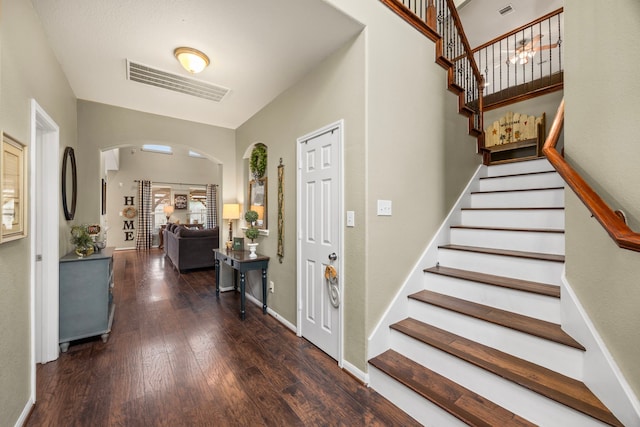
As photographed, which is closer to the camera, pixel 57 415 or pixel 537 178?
pixel 57 415

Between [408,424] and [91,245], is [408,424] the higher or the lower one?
the lower one

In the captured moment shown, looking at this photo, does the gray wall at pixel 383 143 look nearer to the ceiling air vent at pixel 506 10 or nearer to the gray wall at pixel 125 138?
the gray wall at pixel 125 138

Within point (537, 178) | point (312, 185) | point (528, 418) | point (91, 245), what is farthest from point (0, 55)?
point (537, 178)

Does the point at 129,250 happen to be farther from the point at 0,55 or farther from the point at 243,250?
the point at 0,55

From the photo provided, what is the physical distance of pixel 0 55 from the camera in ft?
4.62

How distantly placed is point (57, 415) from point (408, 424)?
2.26 metres

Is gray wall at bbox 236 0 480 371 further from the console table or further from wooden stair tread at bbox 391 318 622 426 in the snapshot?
the console table

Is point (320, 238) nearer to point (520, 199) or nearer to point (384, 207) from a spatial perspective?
point (384, 207)

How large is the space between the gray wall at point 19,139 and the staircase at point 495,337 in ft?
7.33

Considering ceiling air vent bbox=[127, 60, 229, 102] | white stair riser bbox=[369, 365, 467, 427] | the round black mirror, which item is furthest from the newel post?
the round black mirror

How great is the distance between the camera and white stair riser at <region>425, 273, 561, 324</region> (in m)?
1.75

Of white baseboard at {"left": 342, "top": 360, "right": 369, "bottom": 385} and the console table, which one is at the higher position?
the console table

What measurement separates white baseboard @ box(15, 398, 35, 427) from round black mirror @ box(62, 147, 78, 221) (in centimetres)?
176

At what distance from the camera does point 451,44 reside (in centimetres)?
318
